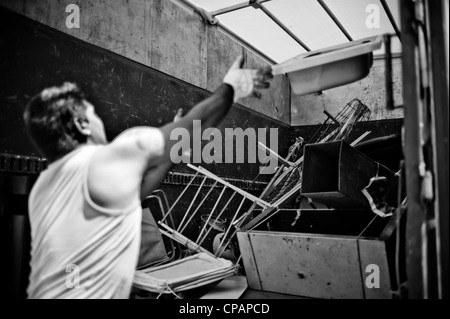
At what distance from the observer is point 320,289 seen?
2635mm

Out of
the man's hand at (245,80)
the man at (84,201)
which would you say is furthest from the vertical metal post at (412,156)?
the man at (84,201)

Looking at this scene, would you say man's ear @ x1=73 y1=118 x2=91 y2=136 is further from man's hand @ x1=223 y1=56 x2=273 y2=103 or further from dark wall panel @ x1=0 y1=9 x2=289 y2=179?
dark wall panel @ x1=0 y1=9 x2=289 y2=179

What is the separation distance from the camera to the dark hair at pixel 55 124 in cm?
142

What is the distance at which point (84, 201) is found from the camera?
1280mm

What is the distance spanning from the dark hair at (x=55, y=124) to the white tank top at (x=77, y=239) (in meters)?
0.09

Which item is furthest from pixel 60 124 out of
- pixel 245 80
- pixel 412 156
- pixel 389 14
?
pixel 389 14

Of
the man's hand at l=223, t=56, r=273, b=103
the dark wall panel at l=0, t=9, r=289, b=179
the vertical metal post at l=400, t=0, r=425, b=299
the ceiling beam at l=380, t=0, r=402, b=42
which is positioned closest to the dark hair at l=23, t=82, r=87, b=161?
the man's hand at l=223, t=56, r=273, b=103

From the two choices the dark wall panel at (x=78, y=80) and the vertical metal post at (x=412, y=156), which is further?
the dark wall panel at (x=78, y=80)

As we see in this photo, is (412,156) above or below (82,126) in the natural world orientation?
below

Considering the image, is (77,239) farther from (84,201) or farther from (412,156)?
(412,156)

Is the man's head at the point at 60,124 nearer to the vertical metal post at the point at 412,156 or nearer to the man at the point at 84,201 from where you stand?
the man at the point at 84,201

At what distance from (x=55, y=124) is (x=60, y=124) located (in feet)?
0.07

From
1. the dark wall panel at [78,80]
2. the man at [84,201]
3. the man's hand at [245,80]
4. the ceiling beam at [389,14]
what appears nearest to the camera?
the man at [84,201]
